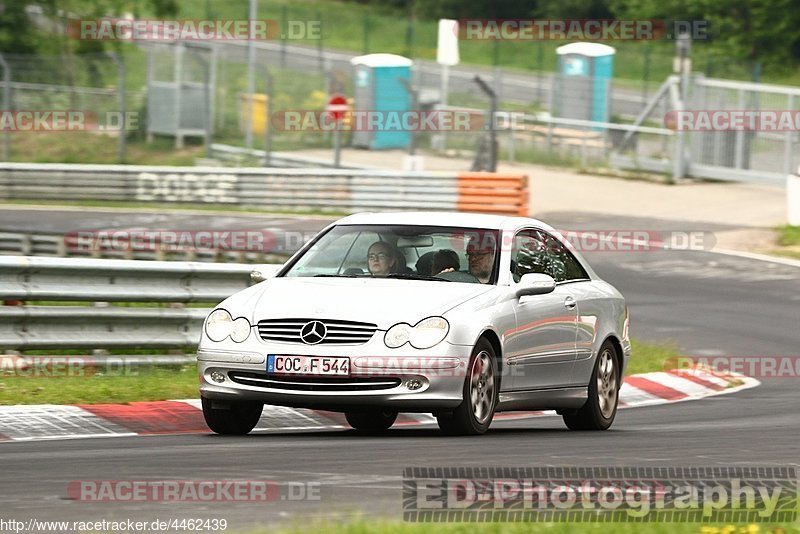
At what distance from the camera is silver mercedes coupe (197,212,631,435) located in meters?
9.51

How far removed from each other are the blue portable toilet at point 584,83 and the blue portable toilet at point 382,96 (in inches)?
146

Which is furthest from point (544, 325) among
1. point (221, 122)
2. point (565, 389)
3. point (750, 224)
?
point (221, 122)

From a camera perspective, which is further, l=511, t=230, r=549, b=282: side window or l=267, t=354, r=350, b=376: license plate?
l=511, t=230, r=549, b=282: side window

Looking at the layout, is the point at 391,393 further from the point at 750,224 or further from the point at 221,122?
the point at 221,122

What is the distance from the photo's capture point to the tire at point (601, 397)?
11344 mm

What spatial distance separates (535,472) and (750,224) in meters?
21.3

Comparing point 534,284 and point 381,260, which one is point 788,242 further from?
point 381,260

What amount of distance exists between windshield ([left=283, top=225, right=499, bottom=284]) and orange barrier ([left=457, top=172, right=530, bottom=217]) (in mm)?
17355

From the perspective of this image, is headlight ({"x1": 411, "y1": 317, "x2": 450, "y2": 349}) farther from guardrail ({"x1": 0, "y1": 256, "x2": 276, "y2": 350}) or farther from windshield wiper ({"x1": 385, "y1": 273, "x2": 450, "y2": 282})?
guardrail ({"x1": 0, "y1": 256, "x2": 276, "y2": 350})

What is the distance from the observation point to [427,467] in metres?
8.01

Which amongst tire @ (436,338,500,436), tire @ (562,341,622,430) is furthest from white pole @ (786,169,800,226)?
tire @ (436,338,500,436)

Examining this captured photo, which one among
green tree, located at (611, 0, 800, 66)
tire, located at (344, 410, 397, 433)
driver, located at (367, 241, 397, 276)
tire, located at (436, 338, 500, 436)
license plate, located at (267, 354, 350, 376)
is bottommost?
tire, located at (344, 410, 397, 433)

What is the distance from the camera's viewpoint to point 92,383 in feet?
39.2

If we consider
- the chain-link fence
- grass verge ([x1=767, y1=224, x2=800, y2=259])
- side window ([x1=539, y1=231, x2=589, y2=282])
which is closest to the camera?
side window ([x1=539, y1=231, x2=589, y2=282])
